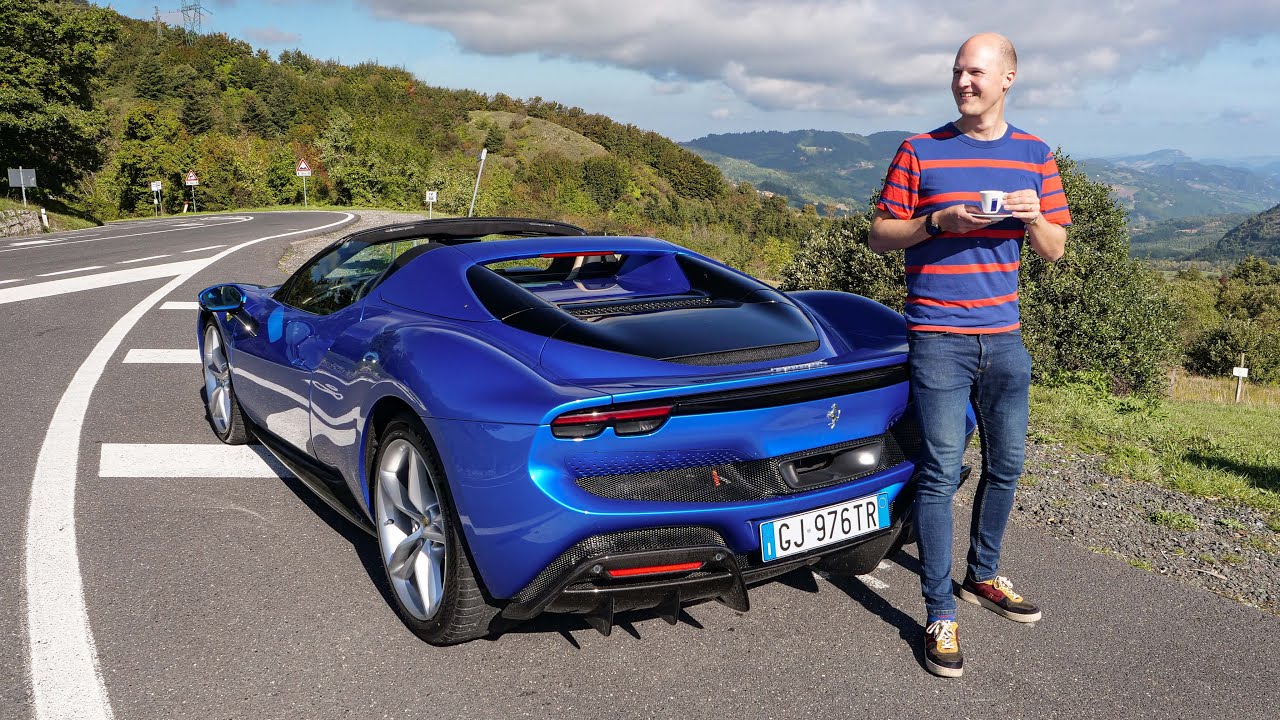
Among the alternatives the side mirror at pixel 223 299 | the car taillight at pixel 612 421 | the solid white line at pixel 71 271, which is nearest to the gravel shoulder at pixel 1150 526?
the car taillight at pixel 612 421

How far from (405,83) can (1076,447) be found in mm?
137805

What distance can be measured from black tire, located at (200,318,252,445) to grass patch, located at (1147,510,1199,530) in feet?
15.1

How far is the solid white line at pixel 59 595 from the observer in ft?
7.97

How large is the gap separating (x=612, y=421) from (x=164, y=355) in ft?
21.0

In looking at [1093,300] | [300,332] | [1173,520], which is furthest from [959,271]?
[1093,300]

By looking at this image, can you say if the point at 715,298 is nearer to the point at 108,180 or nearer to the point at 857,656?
the point at 857,656

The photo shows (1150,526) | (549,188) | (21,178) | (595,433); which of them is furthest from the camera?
(549,188)

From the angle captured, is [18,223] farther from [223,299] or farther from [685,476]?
[685,476]

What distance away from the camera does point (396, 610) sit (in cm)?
302

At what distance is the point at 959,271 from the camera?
2.82 m

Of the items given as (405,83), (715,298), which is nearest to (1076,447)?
(715,298)

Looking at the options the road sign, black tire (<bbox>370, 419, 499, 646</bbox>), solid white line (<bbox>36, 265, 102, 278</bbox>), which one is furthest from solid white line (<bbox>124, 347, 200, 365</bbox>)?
the road sign

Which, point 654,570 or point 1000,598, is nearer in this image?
point 654,570

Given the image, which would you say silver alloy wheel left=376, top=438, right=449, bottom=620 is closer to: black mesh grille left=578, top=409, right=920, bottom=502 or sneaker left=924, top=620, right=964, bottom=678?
black mesh grille left=578, top=409, right=920, bottom=502
